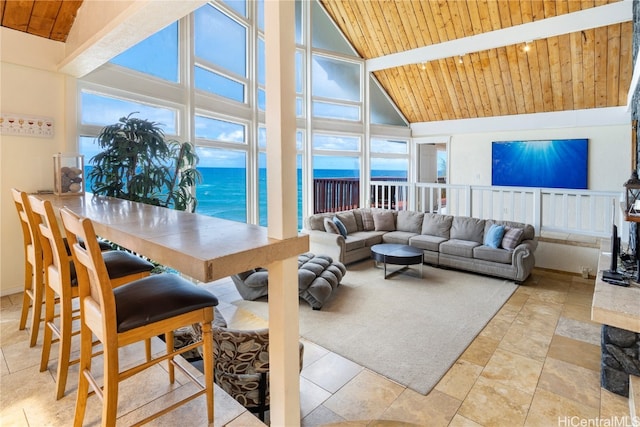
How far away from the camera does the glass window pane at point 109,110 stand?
3.79 m

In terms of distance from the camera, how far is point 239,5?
5.48 m

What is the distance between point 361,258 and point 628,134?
17.6 feet

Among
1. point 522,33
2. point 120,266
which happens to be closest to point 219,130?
point 120,266

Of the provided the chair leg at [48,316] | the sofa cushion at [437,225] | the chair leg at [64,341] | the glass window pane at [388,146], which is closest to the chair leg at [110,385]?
the chair leg at [64,341]

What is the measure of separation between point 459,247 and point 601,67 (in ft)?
13.0

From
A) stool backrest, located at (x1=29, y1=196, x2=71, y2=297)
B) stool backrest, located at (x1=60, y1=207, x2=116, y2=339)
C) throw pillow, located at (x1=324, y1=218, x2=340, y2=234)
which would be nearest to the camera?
stool backrest, located at (x1=60, y1=207, x2=116, y2=339)

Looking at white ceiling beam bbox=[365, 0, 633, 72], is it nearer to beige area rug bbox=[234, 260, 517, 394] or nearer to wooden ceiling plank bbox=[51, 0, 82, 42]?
beige area rug bbox=[234, 260, 517, 394]

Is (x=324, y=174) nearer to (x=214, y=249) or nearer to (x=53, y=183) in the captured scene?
(x=53, y=183)

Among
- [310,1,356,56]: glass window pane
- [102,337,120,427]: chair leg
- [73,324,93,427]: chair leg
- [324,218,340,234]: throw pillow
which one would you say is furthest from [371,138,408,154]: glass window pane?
[102,337,120,427]: chair leg

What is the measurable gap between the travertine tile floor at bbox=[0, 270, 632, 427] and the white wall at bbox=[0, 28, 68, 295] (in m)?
0.52

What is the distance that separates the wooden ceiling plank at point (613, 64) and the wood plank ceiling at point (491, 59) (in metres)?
0.01

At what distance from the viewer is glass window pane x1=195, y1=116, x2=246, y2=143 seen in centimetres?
499

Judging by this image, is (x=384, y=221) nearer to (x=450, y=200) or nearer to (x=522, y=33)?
(x=450, y=200)

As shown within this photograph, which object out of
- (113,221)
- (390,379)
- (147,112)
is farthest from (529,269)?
(147,112)
